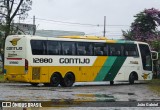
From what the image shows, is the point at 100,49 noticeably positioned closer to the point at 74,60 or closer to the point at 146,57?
the point at 74,60

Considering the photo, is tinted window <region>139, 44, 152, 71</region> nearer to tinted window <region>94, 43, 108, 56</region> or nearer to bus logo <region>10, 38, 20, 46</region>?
tinted window <region>94, 43, 108, 56</region>

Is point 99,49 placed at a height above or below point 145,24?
below

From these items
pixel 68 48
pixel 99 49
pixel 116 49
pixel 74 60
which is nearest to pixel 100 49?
pixel 99 49

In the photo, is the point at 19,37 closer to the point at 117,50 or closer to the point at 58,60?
the point at 58,60

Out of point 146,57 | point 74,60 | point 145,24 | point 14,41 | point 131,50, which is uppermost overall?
point 145,24

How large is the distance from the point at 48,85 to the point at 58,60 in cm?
180

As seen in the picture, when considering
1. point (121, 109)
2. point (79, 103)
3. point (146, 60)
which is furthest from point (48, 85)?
point (121, 109)

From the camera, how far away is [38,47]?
27.9 metres

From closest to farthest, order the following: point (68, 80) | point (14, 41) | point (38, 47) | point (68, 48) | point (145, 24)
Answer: point (38, 47) → point (14, 41) → point (68, 48) → point (68, 80) → point (145, 24)

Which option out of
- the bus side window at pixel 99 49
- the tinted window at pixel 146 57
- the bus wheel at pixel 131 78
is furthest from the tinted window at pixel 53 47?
the tinted window at pixel 146 57

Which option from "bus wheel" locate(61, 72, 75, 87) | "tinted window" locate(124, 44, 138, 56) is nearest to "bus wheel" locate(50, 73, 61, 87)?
"bus wheel" locate(61, 72, 75, 87)

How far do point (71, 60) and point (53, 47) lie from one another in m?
1.65

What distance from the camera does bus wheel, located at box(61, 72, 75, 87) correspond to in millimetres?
29538

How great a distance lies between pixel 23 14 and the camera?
49.6 metres
